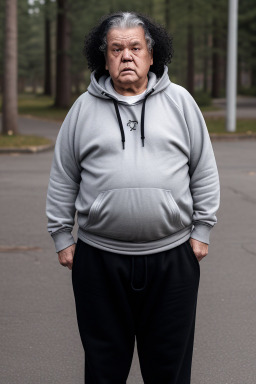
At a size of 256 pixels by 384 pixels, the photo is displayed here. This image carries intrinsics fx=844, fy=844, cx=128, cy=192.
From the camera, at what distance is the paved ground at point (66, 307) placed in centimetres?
468

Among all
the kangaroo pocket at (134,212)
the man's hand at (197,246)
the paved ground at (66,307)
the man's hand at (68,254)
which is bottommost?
the paved ground at (66,307)

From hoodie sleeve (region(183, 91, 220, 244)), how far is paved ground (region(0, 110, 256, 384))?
1425 mm

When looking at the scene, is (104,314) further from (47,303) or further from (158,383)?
(47,303)

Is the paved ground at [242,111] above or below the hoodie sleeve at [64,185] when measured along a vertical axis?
below

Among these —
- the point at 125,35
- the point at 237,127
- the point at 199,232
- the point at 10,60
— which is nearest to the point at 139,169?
the point at 199,232

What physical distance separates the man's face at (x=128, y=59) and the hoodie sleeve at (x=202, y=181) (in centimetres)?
21

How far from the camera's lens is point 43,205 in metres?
10.4

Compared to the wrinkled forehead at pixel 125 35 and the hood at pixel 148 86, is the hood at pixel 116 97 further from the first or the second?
the wrinkled forehead at pixel 125 35

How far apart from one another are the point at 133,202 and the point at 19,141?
15.8 metres

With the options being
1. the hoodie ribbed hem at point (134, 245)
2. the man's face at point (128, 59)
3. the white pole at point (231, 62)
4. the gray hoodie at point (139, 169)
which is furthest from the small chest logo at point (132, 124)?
the white pole at point (231, 62)

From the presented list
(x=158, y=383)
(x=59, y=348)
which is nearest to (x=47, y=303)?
(x=59, y=348)

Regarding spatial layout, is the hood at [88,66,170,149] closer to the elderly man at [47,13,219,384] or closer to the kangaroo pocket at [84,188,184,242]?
the elderly man at [47,13,219,384]

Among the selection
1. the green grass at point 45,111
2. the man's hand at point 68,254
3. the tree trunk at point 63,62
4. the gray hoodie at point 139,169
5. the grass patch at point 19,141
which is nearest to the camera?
the gray hoodie at point 139,169

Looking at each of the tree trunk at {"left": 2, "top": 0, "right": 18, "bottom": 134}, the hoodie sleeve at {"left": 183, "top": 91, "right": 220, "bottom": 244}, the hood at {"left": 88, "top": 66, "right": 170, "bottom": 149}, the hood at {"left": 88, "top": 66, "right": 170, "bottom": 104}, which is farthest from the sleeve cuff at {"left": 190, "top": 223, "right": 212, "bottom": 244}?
the tree trunk at {"left": 2, "top": 0, "right": 18, "bottom": 134}
